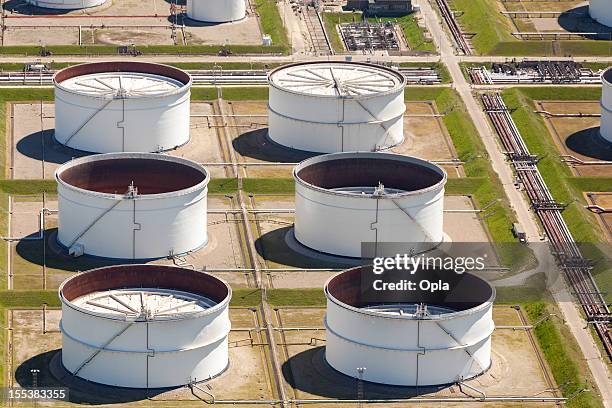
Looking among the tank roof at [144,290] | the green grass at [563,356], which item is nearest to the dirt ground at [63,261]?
the tank roof at [144,290]

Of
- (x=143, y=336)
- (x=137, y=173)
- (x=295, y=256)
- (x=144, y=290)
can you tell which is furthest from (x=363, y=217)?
(x=143, y=336)

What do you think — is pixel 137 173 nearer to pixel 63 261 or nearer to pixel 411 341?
pixel 63 261

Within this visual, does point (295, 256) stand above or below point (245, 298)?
below

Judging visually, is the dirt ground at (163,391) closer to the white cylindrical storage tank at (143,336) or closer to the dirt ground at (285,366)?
the dirt ground at (285,366)

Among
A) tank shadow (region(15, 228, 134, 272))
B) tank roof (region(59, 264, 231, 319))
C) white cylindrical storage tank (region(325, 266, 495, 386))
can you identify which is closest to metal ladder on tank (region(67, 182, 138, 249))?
tank shadow (region(15, 228, 134, 272))

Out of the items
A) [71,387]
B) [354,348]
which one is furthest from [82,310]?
[354,348]

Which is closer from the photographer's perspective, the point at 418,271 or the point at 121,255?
the point at 418,271

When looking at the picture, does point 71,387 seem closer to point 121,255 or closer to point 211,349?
point 211,349
